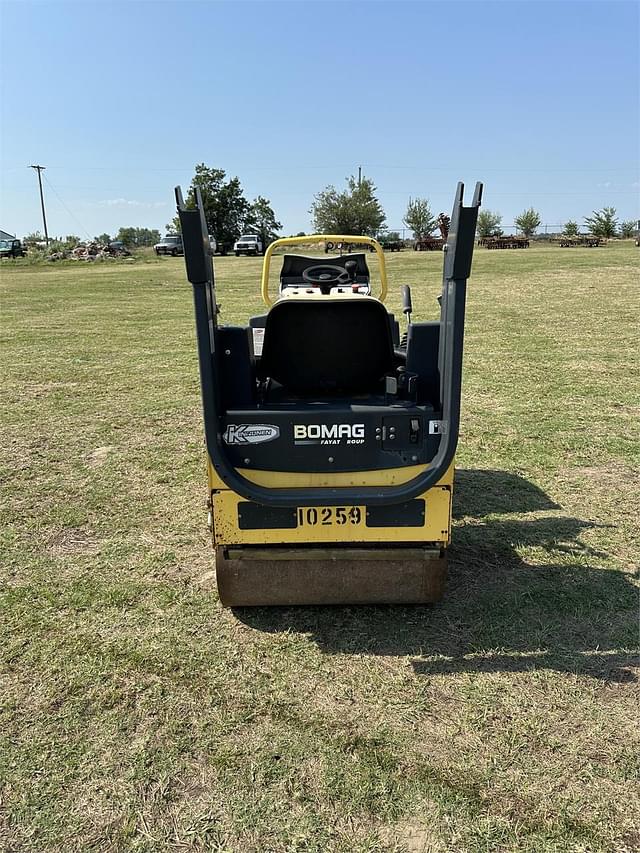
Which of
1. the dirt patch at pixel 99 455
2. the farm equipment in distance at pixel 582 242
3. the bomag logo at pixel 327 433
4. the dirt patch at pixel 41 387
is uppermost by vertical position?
the farm equipment in distance at pixel 582 242

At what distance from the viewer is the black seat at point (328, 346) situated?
2.97 metres

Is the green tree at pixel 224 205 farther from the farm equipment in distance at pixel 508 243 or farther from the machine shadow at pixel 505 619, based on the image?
the machine shadow at pixel 505 619

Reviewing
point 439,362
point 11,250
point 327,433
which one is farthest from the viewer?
point 11,250

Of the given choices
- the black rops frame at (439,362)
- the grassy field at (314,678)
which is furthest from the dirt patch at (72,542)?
the black rops frame at (439,362)

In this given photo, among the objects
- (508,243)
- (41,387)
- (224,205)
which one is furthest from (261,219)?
(41,387)

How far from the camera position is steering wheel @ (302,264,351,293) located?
5.21 metres

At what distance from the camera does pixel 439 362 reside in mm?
2971

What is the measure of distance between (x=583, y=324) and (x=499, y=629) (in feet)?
30.4

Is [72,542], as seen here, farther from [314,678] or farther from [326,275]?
[326,275]

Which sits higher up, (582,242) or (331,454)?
(582,242)

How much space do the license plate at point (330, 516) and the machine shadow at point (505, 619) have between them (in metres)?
0.51

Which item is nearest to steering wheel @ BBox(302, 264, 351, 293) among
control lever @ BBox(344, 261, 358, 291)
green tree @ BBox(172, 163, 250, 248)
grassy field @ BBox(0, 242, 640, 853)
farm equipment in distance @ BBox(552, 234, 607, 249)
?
control lever @ BBox(344, 261, 358, 291)

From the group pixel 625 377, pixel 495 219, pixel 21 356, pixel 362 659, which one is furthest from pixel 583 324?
pixel 495 219

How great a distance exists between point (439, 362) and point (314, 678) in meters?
1.44
